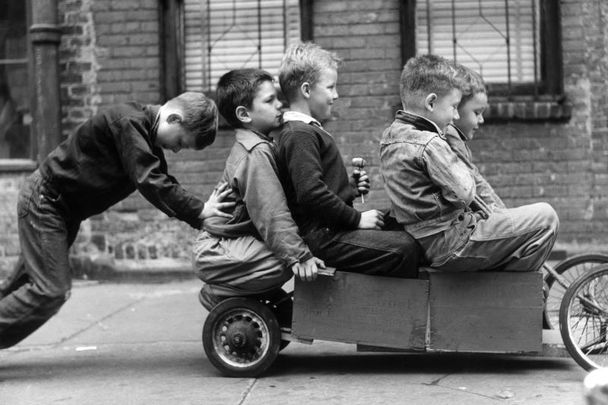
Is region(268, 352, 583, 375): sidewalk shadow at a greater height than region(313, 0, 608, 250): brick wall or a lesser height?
lesser

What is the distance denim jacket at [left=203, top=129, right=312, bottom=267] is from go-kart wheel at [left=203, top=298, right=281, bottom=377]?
12.8 inches

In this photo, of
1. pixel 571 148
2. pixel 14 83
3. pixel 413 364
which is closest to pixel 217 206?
pixel 413 364

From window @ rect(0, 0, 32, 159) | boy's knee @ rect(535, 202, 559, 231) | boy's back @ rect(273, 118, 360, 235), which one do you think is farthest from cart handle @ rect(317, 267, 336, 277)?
window @ rect(0, 0, 32, 159)

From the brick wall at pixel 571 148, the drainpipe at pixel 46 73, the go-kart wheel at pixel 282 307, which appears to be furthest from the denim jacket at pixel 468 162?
the drainpipe at pixel 46 73

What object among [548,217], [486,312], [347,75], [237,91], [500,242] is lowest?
[486,312]

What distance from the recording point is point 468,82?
4602 millimetres

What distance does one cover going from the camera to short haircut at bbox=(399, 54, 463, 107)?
4355mm

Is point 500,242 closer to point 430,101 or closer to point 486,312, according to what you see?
point 486,312

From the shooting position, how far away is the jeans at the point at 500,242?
4.17 m

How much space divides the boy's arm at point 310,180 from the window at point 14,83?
461 cm

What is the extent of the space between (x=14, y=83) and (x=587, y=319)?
5.88 m

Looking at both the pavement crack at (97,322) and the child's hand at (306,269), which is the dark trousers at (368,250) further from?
the pavement crack at (97,322)

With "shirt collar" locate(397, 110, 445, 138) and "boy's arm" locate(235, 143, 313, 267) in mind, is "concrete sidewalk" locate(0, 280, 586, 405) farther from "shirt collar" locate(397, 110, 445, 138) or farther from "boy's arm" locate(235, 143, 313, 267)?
"shirt collar" locate(397, 110, 445, 138)

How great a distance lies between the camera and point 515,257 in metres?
4.20
